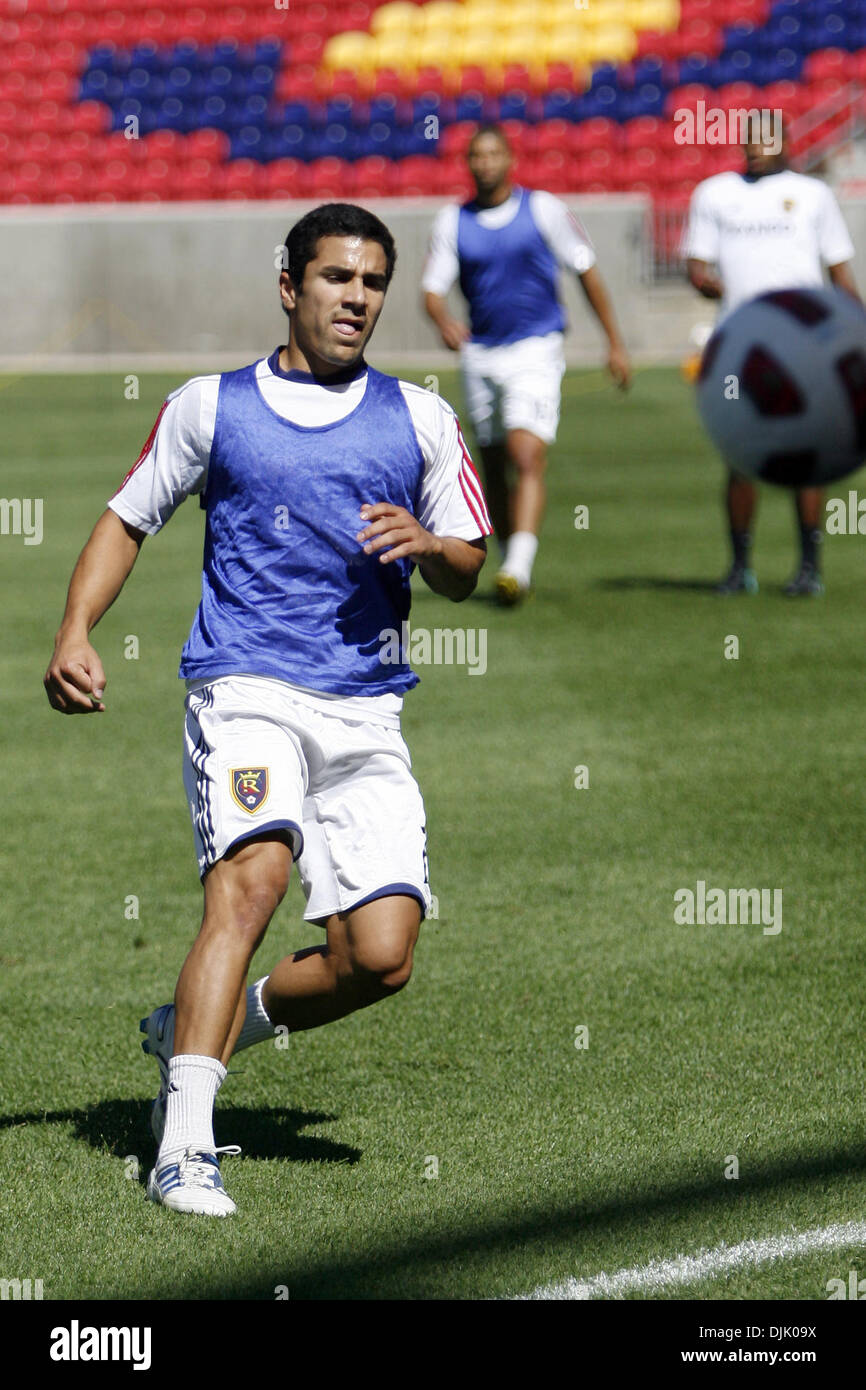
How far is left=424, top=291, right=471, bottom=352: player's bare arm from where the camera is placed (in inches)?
380

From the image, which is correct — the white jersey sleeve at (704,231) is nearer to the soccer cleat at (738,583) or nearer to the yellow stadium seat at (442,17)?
the soccer cleat at (738,583)

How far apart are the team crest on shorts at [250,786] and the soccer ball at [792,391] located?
1.27 meters

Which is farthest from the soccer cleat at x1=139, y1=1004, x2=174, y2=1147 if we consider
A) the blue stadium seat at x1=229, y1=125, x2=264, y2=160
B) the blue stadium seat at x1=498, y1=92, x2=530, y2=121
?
the blue stadium seat at x1=229, y1=125, x2=264, y2=160

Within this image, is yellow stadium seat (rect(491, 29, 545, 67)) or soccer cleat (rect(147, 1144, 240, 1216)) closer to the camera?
soccer cleat (rect(147, 1144, 240, 1216))

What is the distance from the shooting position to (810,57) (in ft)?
86.8

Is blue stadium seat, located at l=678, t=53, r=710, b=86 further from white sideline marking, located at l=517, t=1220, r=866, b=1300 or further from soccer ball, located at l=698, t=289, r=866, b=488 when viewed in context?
white sideline marking, located at l=517, t=1220, r=866, b=1300

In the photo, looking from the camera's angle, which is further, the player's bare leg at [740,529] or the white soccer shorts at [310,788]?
the player's bare leg at [740,529]

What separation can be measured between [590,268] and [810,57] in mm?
18264

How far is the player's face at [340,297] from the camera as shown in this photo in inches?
153

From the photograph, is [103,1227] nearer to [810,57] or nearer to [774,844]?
[774,844]

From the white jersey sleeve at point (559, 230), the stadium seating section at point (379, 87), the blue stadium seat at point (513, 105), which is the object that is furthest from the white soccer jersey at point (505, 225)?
the blue stadium seat at point (513, 105)

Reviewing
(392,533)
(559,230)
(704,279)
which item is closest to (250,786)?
(392,533)

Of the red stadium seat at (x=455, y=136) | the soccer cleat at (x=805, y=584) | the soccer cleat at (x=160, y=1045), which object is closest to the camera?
the soccer cleat at (x=160, y=1045)

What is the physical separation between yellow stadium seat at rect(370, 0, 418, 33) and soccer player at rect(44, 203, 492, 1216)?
87.5 feet
